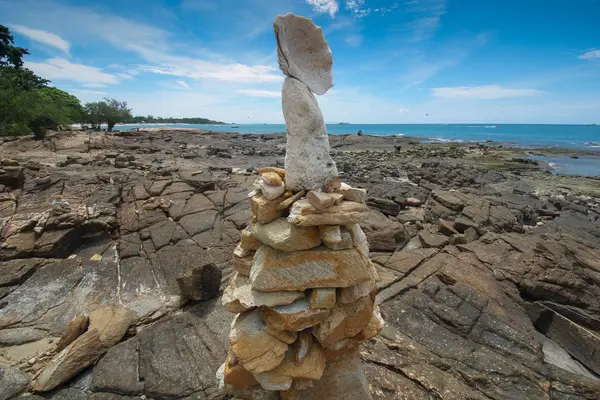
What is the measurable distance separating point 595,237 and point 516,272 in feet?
26.3

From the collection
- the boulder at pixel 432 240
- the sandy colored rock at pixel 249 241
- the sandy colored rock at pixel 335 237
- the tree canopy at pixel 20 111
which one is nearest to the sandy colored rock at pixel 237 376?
the sandy colored rock at pixel 249 241

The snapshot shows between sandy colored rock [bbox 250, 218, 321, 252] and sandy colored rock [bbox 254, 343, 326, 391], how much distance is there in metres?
1.79

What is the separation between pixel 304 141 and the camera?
479cm

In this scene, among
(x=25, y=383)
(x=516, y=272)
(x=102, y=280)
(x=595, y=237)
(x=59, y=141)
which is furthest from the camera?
(x=59, y=141)

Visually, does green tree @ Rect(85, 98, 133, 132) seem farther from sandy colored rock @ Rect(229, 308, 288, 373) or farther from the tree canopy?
sandy colored rock @ Rect(229, 308, 288, 373)

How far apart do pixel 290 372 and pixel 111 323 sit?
584 cm

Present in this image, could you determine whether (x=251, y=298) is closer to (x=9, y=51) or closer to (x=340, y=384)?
(x=340, y=384)

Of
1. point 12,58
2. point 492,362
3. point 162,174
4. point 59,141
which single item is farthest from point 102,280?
point 12,58

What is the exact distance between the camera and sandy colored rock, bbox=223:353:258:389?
495 centimetres

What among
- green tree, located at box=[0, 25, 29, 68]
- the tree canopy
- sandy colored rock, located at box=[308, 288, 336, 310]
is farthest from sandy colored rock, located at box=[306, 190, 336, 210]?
green tree, located at box=[0, 25, 29, 68]

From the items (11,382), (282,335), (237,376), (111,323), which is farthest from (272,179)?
(11,382)

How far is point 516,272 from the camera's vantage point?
29.7ft

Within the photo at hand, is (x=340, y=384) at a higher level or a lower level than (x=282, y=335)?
lower

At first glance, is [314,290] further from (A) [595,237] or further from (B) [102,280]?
(A) [595,237]
